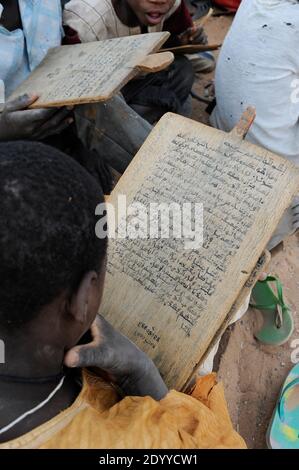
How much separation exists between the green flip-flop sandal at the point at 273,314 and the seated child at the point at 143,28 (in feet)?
3.38

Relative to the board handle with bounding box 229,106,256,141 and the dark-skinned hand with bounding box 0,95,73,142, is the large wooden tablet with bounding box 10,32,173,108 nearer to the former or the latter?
the dark-skinned hand with bounding box 0,95,73,142

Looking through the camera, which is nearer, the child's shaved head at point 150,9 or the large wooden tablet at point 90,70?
the large wooden tablet at point 90,70

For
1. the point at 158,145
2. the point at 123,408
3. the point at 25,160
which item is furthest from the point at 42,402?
the point at 158,145

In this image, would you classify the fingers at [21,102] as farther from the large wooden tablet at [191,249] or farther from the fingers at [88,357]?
the fingers at [88,357]

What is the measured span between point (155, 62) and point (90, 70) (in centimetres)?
26

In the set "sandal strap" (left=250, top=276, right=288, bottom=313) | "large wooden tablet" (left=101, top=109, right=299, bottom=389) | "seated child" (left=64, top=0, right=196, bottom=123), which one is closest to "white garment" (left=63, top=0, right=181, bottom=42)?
"seated child" (left=64, top=0, right=196, bottom=123)

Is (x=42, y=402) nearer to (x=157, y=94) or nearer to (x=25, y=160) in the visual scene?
(x=25, y=160)

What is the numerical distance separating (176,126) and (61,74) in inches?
21.5

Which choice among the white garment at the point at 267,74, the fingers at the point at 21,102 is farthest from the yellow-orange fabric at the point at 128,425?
the white garment at the point at 267,74

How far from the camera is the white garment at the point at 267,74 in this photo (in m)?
2.08

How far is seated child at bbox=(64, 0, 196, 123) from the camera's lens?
2156mm

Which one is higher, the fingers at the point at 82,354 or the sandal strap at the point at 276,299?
the fingers at the point at 82,354

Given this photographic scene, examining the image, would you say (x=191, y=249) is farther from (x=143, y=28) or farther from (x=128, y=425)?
(x=143, y=28)

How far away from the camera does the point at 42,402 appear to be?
94cm
